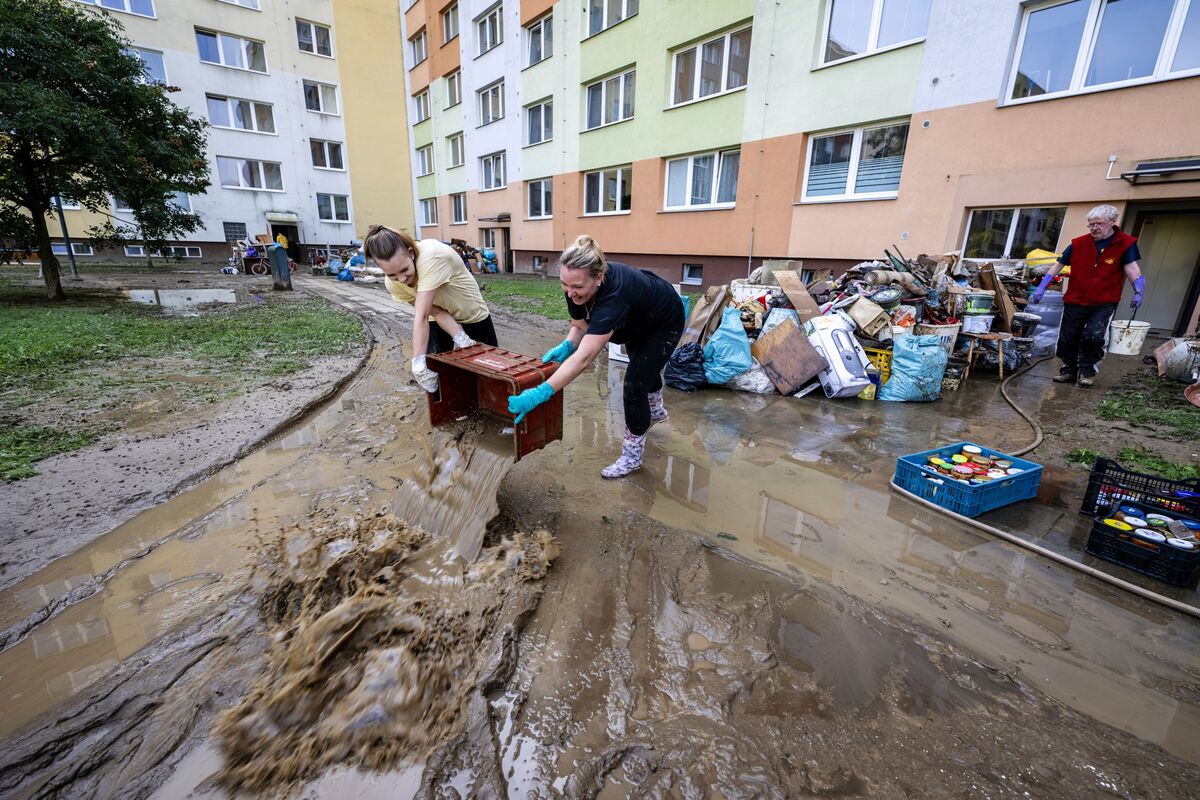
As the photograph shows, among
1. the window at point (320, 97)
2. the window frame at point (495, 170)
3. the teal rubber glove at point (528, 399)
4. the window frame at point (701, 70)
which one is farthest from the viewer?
the window at point (320, 97)

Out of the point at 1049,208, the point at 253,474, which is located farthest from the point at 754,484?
the point at 1049,208

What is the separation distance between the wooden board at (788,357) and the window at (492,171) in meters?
16.4

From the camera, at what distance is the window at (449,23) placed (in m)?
20.5

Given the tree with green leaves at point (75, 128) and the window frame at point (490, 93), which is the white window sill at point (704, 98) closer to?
the window frame at point (490, 93)

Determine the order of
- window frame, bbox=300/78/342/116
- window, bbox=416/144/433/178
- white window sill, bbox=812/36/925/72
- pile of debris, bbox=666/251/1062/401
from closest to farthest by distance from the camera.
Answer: pile of debris, bbox=666/251/1062/401
white window sill, bbox=812/36/925/72
window frame, bbox=300/78/342/116
window, bbox=416/144/433/178

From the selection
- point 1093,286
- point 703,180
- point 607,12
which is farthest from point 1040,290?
point 607,12

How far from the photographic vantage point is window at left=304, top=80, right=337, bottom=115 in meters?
23.1

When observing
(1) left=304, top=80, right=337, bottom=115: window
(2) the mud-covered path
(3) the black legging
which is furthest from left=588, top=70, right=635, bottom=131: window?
(1) left=304, top=80, right=337, bottom=115: window

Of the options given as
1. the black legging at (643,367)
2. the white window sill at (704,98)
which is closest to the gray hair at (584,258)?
the black legging at (643,367)

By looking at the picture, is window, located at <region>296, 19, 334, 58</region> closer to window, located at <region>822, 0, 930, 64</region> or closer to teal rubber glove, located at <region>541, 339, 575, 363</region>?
window, located at <region>822, 0, 930, 64</region>

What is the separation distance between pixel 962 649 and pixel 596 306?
2289 mm

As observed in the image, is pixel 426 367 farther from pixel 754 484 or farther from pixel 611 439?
pixel 754 484

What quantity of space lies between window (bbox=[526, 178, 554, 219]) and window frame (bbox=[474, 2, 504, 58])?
200 inches

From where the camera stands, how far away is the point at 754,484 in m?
3.52
